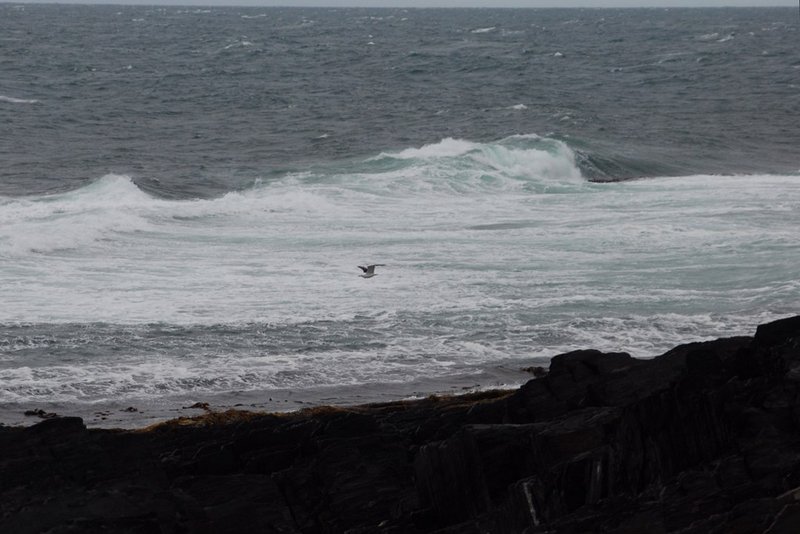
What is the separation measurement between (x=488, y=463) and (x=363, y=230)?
21656 millimetres

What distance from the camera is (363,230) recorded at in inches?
1357

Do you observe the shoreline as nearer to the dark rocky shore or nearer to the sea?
the sea

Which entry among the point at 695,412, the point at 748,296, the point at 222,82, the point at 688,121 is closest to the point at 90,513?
the point at 695,412

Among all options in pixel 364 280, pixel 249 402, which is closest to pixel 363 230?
pixel 364 280

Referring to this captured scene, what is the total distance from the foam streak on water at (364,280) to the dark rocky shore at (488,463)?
6831mm

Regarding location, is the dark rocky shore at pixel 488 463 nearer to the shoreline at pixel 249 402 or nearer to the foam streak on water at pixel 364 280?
the shoreline at pixel 249 402

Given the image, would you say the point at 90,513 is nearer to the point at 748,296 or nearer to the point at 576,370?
the point at 576,370

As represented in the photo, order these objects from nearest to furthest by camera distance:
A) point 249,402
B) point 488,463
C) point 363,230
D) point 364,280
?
point 488,463
point 249,402
point 364,280
point 363,230

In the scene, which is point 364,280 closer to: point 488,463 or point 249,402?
point 249,402

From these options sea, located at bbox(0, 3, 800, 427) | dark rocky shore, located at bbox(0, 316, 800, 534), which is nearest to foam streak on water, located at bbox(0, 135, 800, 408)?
sea, located at bbox(0, 3, 800, 427)

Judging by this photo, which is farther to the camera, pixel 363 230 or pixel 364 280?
pixel 363 230

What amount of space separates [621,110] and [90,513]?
5398 cm

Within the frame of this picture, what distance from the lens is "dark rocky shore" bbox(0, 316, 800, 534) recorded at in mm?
11414

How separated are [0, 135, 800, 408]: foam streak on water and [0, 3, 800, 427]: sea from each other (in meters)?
0.09
